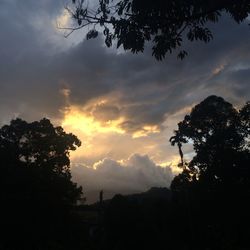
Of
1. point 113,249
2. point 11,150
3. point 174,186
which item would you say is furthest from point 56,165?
point 174,186

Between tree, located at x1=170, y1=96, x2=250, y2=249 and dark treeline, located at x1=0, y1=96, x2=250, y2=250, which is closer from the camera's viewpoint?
dark treeline, located at x1=0, y1=96, x2=250, y2=250

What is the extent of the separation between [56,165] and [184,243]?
1470cm

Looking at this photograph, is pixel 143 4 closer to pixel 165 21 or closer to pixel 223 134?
pixel 165 21

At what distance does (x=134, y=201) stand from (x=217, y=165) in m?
13.7

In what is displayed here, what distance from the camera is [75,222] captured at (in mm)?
37969

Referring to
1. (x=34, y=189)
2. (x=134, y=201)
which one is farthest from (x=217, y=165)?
(x=34, y=189)

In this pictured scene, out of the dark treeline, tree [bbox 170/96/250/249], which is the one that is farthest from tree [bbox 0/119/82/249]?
tree [bbox 170/96/250/249]

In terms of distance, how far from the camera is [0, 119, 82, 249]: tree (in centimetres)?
3284

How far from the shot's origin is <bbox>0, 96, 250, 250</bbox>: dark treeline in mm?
34031

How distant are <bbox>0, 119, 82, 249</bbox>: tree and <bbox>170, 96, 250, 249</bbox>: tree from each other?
13064mm

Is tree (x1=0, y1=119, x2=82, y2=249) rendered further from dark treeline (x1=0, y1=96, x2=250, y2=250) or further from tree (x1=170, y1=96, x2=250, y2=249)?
tree (x1=170, y1=96, x2=250, y2=249)

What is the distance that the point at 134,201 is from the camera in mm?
55156

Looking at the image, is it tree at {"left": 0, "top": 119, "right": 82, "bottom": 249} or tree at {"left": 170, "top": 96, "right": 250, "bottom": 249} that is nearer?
tree at {"left": 0, "top": 119, "right": 82, "bottom": 249}

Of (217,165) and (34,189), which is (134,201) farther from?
(34,189)
